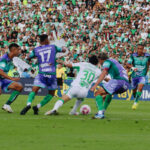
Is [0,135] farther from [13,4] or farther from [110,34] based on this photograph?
[13,4]

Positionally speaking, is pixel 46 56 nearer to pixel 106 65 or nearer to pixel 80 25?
pixel 106 65

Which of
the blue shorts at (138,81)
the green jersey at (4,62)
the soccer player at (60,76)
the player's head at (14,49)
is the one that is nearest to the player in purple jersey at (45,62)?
the player's head at (14,49)

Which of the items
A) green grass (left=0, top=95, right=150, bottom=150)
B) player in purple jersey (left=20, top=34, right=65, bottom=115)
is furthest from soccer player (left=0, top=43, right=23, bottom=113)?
green grass (left=0, top=95, right=150, bottom=150)

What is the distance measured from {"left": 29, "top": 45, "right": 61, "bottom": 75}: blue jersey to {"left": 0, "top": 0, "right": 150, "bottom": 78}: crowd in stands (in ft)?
53.1

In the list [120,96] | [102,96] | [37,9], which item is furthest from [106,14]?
[102,96]

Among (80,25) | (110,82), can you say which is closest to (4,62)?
(110,82)

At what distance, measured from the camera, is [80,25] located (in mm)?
36844

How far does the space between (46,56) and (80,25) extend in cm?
2153

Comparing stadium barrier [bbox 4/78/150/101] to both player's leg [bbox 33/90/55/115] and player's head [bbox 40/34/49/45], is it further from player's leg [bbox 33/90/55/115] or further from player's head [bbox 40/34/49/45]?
player's head [bbox 40/34/49/45]

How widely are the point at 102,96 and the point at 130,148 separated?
6.70 m

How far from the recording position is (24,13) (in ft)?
129

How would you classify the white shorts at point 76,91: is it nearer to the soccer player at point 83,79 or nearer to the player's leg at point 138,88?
the soccer player at point 83,79

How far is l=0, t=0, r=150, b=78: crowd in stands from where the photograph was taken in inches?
1329

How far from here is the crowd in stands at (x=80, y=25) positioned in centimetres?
3375
